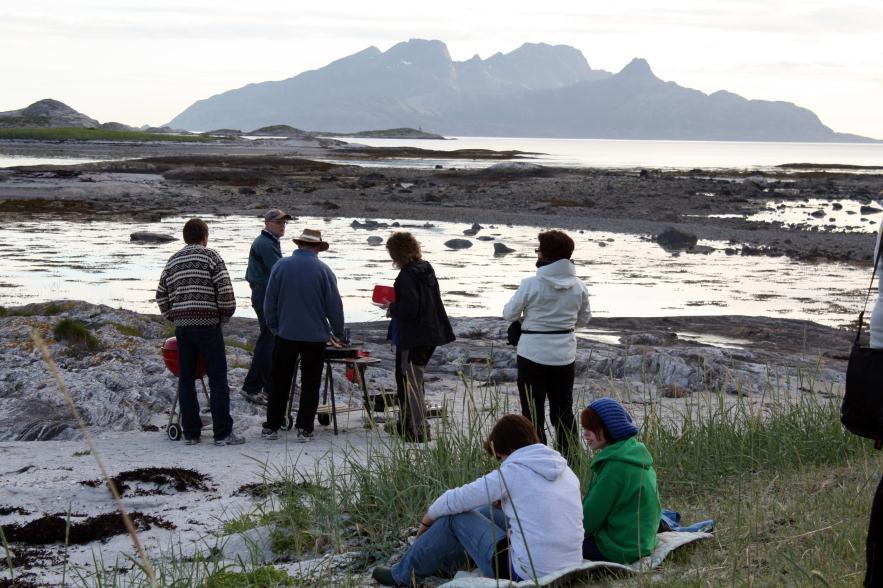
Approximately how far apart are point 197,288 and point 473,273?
14279mm

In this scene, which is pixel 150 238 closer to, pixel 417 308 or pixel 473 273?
pixel 473 273

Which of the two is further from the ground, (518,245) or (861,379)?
(861,379)

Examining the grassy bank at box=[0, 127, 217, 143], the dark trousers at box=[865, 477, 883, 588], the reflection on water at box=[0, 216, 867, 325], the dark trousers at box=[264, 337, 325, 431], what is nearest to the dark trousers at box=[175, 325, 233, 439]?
the dark trousers at box=[264, 337, 325, 431]

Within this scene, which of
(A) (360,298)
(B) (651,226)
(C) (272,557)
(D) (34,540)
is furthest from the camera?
(B) (651,226)

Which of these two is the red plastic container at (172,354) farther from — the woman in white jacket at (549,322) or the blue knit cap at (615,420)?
the blue knit cap at (615,420)

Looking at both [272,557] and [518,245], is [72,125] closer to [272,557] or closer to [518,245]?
[518,245]

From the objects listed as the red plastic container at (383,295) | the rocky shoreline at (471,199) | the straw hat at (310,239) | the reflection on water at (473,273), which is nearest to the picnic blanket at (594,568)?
the red plastic container at (383,295)

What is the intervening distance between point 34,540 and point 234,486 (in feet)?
5.76

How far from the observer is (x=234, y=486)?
331 inches

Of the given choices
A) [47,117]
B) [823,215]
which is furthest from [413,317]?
[47,117]

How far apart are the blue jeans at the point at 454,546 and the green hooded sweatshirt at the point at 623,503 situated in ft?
1.60

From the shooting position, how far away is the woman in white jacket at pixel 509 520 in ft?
17.1

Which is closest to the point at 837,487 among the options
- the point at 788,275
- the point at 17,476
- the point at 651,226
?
the point at 17,476

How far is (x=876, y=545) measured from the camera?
398 cm
